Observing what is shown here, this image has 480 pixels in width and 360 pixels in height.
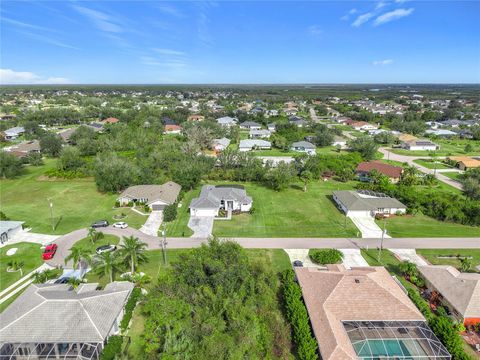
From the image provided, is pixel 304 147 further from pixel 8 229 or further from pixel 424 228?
pixel 8 229

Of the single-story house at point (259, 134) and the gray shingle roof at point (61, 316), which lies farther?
the single-story house at point (259, 134)

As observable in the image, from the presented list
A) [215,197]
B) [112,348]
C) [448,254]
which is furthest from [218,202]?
[448,254]

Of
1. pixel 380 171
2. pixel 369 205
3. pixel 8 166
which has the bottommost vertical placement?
pixel 380 171

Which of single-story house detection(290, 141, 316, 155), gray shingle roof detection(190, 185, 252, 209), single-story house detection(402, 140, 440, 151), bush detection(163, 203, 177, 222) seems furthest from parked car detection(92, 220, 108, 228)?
single-story house detection(402, 140, 440, 151)

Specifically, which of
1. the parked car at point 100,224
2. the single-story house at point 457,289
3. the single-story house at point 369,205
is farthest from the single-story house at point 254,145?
the single-story house at point 457,289

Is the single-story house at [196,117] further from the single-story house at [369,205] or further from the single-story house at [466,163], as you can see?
the single-story house at [369,205]
